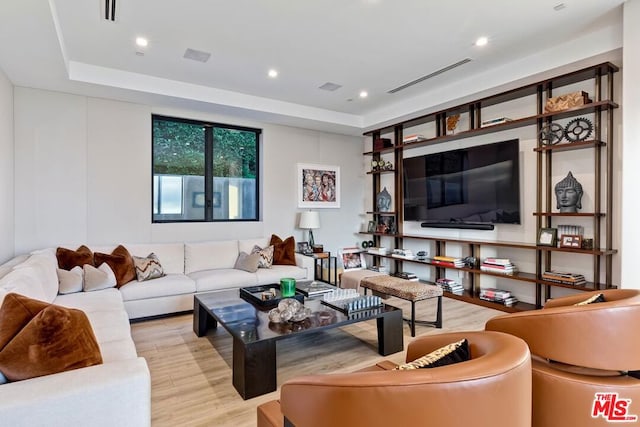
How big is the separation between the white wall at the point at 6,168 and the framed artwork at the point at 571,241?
19.1 feet

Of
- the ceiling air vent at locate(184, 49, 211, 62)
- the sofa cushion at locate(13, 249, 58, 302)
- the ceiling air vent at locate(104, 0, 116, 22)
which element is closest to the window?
the ceiling air vent at locate(184, 49, 211, 62)

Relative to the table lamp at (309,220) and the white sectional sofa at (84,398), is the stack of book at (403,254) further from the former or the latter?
the white sectional sofa at (84,398)

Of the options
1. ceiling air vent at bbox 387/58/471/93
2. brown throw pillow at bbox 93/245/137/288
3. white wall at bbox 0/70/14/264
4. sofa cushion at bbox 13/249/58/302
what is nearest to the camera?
sofa cushion at bbox 13/249/58/302

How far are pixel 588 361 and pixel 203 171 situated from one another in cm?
492

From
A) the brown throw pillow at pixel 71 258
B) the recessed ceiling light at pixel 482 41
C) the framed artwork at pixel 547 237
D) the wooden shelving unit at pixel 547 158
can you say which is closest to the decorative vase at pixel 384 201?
the wooden shelving unit at pixel 547 158

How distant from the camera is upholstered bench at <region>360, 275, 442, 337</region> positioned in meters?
3.40

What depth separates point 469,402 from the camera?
2.67 ft

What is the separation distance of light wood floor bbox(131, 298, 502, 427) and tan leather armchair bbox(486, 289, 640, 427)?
1.53m

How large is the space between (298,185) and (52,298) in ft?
12.2

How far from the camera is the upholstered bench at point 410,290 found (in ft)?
11.2

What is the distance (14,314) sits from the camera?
1.52m

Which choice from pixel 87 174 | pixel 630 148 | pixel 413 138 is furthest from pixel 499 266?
pixel 87 174

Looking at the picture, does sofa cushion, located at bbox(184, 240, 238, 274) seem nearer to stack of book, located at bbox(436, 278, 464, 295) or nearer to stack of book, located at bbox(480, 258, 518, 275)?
stack of book, located at bbox(436, 278, 464, 295)

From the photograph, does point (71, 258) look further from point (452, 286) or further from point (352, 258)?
point (452, 286)
